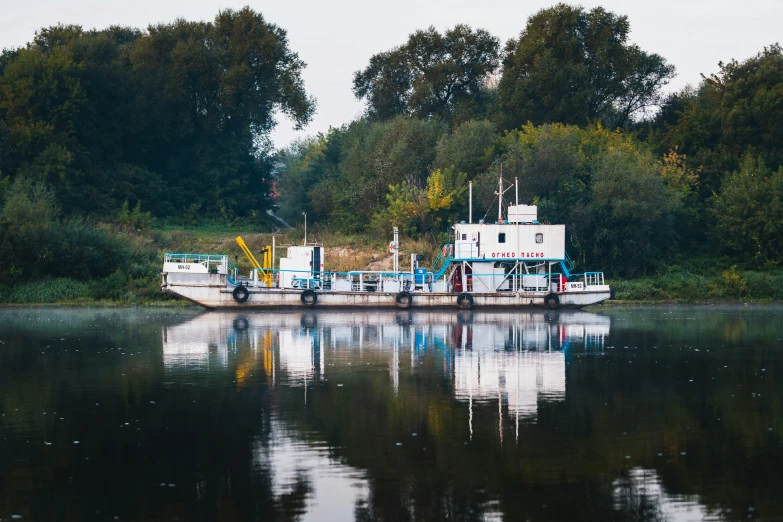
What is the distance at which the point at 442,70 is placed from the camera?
79062mm

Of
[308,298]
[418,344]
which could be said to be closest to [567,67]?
[308,298]

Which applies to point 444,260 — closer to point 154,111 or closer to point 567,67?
point 567,67

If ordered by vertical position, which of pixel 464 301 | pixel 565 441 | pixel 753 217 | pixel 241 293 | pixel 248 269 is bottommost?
pixel 565 441

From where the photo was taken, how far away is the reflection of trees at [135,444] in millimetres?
13461

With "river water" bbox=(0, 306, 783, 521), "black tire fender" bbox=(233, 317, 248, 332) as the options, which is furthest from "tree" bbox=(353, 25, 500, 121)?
"river water" bbox=(0, 306, 783, 521)

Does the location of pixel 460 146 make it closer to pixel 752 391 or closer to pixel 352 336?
pixel 352 336

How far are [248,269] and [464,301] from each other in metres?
16.0

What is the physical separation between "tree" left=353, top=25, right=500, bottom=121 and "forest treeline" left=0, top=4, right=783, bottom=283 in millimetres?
158

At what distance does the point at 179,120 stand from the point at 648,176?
36.8 m

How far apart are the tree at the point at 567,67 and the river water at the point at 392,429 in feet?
137

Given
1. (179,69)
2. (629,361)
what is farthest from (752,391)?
(179,69)

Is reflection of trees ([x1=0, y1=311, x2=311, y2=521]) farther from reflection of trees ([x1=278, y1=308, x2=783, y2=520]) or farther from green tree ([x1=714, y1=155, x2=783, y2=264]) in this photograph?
green tree ([x1=714, y1=155, x2=783, y2=264])

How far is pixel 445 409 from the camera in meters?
20.1

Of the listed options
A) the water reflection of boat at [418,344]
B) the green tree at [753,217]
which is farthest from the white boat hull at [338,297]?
the green tree at [753,217]
